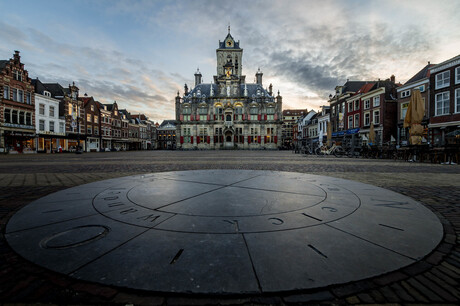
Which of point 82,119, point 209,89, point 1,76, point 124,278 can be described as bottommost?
point 124,278

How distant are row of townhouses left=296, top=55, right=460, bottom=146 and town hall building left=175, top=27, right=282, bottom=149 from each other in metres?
12.0

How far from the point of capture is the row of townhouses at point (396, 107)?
64.0 feet

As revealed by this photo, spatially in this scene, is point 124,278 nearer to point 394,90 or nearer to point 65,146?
point 394,90

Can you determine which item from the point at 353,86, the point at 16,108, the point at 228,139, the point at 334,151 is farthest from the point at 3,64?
the point at 353,86

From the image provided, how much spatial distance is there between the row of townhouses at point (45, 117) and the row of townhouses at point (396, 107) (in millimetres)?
37578

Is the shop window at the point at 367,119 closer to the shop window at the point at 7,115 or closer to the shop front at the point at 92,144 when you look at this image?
the shop window at the point at 7,115

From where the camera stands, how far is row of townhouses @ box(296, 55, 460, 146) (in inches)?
768

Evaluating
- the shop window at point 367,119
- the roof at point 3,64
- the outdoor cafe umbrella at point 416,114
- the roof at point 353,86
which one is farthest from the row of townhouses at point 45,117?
the roof at point 353,86

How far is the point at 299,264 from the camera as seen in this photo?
161 centimetres

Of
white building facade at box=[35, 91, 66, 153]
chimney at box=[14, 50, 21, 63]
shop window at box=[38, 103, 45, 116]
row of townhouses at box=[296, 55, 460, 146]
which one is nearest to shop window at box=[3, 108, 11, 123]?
white building facade at box=[35, 91, 66, 153]

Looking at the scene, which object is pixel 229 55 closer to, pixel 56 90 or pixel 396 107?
pixel 56 90

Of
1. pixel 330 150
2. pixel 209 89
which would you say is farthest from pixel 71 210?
pixel 209 89

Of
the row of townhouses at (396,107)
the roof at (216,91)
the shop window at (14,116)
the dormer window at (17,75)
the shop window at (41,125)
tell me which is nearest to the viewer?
the row of townhouses at (396,107)

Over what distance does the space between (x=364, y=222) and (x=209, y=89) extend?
5691 centimetres
